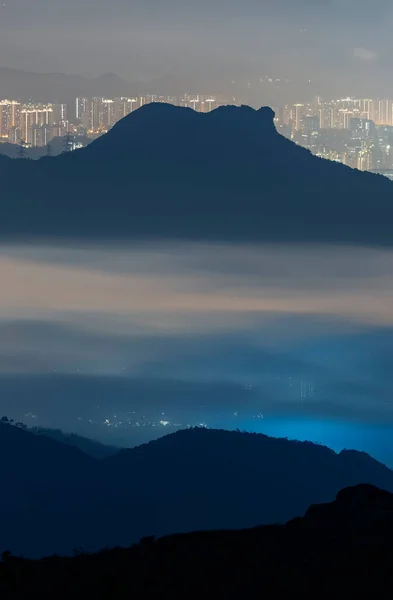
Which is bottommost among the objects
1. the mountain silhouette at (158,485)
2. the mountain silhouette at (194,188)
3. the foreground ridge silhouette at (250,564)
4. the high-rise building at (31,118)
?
the mountain silhouette at (158,485)

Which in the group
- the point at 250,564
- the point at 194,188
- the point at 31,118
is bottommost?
the point at 250,564

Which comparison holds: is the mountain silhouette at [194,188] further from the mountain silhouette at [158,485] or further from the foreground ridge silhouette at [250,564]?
the foreground ridge silhouette at [250,564]

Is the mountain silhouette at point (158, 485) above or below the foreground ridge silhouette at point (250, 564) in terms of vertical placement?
below

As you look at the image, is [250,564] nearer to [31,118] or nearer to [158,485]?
[158,485]

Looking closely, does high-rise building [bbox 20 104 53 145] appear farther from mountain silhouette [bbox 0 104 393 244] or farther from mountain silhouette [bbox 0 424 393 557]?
mountain silhouette [bbox 0 424 393 557]

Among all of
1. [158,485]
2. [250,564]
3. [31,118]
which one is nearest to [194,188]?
[31,118]

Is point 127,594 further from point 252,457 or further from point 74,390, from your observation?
point 74,390

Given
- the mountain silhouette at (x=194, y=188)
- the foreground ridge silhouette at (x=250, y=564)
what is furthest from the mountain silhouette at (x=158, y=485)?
the mountain silhouette at (x=194, y=188)

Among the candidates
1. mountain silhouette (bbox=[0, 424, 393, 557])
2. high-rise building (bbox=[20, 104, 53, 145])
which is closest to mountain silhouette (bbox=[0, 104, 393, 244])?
high-rise building (bbox=[20, 104, 53, 145])
